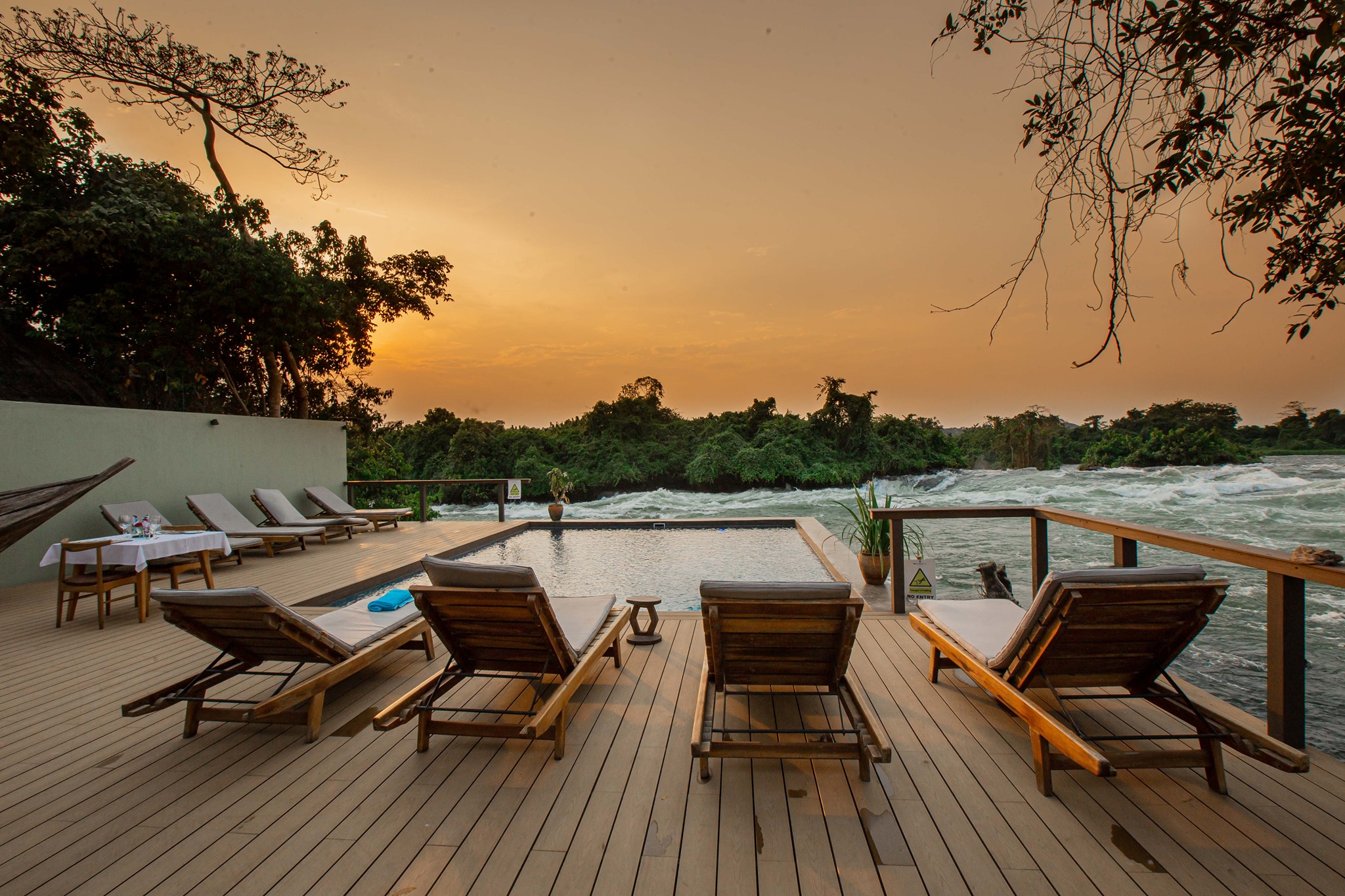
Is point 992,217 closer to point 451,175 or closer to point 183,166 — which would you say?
A: point 451,175

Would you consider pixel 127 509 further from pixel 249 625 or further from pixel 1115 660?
pixel 1115 660

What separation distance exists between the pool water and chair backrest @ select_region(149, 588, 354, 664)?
9.41ft

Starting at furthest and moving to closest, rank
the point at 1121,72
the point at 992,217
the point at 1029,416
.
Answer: the point at 1029,416
the point at 992,217
the point at 1121,72

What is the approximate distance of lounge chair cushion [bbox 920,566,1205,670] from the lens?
79.7 inches

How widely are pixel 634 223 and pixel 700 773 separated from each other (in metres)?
9.80

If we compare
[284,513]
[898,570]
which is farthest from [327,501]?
[898,570]

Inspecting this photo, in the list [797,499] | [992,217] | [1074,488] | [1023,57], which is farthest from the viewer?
[797,499]

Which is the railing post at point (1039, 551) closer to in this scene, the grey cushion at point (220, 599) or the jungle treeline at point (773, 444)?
the grey cushion at point (220, 599)

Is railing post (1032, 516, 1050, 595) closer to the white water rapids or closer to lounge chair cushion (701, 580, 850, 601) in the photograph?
the white water rapids

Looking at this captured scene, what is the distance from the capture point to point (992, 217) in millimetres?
8039

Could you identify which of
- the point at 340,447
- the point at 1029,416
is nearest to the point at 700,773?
the point at 340,447

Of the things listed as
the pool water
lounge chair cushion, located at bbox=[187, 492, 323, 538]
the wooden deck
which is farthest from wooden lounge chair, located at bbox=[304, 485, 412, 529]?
the wooden deck

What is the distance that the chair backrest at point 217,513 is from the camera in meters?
6.95

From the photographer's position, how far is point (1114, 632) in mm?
2119
